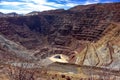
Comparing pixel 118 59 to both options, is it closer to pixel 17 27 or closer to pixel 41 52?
pixel 41 52

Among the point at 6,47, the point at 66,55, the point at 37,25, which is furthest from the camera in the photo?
the point at 37,25

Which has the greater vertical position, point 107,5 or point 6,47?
point 107,5

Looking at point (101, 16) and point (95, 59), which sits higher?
point (101, 16)

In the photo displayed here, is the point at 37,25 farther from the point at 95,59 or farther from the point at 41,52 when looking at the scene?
the point at 95,59

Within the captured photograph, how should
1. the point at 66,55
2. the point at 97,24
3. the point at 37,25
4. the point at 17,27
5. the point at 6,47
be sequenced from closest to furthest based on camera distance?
the point at 6,47 → the point at 66,55 → the point at 97,24 → the point at 17,27 → the point at 37,25

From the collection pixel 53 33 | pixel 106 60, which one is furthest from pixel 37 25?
pixel 106 60

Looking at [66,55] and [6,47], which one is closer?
[6,47]

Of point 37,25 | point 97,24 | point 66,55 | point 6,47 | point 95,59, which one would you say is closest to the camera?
point 95,59

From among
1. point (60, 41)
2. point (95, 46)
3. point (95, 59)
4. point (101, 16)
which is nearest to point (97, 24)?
point (101, 16)

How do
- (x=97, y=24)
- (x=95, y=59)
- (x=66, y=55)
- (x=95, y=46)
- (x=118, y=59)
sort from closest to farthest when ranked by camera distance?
(x=118, y=59) → (x=95, y=59) → (x=95, y=46) → (x=66, y=55) → (x=97, y=24)
